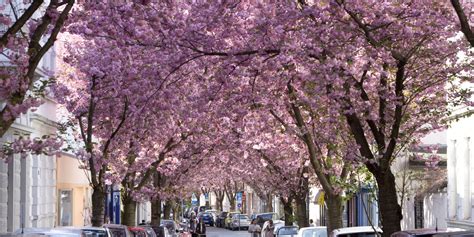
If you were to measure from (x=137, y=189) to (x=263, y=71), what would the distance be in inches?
502

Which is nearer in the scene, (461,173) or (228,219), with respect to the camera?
(461,173)

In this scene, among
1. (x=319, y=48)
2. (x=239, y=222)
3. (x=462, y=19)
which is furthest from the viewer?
(x=239, y=222)

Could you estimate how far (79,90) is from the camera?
851 inches

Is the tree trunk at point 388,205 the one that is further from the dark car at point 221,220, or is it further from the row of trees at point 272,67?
the dark car at point 221,220

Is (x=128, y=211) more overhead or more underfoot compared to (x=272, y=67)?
more underfoot

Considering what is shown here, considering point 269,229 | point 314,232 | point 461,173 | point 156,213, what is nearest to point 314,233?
point 314,232

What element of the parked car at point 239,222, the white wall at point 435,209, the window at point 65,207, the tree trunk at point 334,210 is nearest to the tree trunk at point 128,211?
the window at point 65,207

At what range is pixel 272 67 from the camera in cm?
1516

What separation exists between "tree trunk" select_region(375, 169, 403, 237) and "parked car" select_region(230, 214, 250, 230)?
2019 inches

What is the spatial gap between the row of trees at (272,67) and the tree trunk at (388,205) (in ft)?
0.06

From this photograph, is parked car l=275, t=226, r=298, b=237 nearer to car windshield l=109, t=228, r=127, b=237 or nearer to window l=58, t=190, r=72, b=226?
window l=58, t=190, r=72, b=226

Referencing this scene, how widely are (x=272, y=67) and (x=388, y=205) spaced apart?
319cm

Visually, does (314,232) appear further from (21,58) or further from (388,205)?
(21,58)

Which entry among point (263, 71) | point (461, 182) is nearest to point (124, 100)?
point (263, 71)
